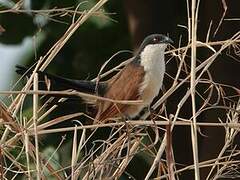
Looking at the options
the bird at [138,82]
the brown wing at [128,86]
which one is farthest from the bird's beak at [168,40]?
the brown wing at [128,86]

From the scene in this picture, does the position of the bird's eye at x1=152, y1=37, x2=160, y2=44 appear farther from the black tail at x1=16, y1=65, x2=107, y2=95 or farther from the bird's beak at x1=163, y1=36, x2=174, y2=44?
the black tail at x1=16, y1=65, x2=107, y2=95

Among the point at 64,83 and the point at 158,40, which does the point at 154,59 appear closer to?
the point at 158,40

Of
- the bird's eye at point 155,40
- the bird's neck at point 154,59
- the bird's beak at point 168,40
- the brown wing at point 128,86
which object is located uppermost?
the bird's beak at point 168,40

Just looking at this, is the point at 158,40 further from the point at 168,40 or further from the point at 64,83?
the point at 64,83

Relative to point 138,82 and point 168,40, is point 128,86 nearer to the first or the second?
point 138,82

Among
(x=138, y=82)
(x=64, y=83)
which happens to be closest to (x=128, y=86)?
(x=138, y=82)

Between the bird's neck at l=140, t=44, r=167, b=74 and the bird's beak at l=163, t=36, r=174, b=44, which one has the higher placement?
the bird's beak at l=163, t=36, r=174, b=44

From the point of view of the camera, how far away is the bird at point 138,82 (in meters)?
1.30

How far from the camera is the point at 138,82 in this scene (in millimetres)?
1350

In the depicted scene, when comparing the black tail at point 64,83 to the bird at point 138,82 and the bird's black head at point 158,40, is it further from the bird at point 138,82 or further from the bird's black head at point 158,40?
the bird's black head at point 158,40

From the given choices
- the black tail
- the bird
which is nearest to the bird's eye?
the bird

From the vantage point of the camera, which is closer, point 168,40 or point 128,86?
point 168,40

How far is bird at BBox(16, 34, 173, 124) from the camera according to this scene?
130 cm

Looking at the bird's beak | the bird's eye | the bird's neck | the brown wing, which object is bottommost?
the brown wing
